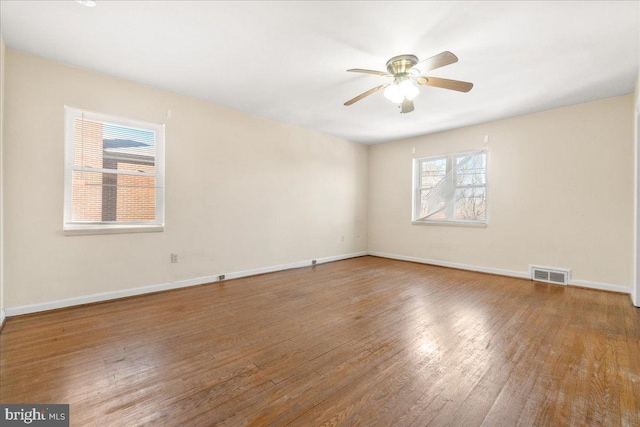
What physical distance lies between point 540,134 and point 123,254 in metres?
6.26

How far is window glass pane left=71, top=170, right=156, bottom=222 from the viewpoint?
10.6 feet

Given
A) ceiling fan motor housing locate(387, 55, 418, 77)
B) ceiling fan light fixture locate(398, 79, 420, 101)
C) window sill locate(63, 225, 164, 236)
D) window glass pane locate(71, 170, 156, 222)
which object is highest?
ceiling fan motor housing locate(387, 55, 418, 77)

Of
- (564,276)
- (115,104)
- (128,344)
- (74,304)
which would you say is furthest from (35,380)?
(564,276)

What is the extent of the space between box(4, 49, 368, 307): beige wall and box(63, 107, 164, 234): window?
0.33 ft

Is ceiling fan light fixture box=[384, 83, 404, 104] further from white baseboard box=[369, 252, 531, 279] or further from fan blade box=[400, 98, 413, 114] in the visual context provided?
white baseboard box=[369, 252, 531, 279]

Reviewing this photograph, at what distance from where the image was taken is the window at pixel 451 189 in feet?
16.9

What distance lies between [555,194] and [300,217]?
13.8ft

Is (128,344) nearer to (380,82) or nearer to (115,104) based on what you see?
(115,104)

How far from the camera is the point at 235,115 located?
4488 mm

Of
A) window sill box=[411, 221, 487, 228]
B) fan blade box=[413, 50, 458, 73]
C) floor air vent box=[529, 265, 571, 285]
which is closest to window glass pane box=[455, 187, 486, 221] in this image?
window sill box=[411, 221, 487, 228]

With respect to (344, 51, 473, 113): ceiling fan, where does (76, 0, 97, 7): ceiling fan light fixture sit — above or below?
above

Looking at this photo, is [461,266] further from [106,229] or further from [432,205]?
[106,229]

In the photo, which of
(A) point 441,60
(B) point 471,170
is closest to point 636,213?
(B) point 471,170

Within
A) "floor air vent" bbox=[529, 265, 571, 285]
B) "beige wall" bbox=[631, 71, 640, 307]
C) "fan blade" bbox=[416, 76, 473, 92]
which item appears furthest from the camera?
"floor air vent" bbox=[529, 265, 571, 285]
